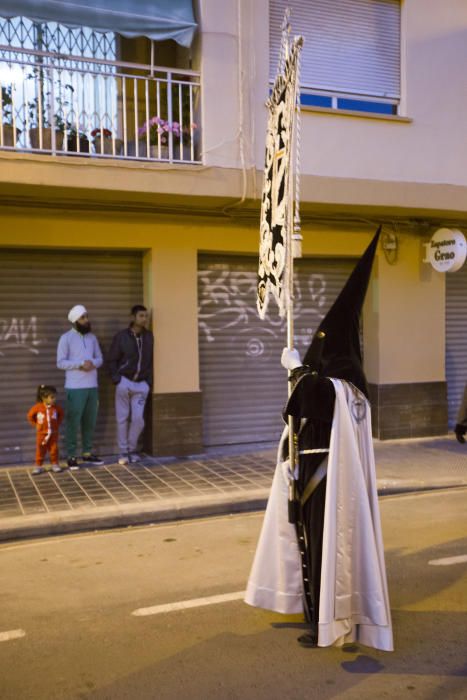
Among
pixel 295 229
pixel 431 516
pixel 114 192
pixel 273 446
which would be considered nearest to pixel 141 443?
pixel 273 446

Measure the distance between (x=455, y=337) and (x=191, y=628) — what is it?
861 cm

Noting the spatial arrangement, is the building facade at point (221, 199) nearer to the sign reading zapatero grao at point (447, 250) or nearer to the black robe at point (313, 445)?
the sign reading zapatero grao at point (447, 250)

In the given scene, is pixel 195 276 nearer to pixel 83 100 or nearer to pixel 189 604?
pixel 83 100

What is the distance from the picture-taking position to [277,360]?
11086 mm

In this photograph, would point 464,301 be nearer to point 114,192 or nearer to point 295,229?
point 114,192

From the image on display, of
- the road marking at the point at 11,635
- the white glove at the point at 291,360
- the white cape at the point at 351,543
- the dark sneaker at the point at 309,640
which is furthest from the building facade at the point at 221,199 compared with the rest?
the dark sneaker at the point at 309,640

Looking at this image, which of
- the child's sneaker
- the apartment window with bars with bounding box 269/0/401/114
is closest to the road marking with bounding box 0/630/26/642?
the child's sneaker

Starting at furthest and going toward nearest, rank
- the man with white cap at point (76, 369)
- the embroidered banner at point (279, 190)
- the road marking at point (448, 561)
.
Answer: the man with white cap at point (76, 369) < the road marking at point (448, 561) < the embroidered banner at point (279, 190)

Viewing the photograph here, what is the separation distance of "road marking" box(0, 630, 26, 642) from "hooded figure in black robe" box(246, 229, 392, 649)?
4.70 ft

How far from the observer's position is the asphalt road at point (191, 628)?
3.86 metres

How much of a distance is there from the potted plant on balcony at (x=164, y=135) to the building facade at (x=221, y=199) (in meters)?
0.03

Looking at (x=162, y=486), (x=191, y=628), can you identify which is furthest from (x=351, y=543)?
(x=162, y=486)

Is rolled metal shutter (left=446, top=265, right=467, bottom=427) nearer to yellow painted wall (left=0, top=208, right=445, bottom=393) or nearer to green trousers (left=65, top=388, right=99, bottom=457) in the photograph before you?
yellow painted wall (left=0, top=208, right=445, bottom=393)

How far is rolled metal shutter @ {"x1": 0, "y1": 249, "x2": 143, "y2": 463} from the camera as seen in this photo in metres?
9.57
